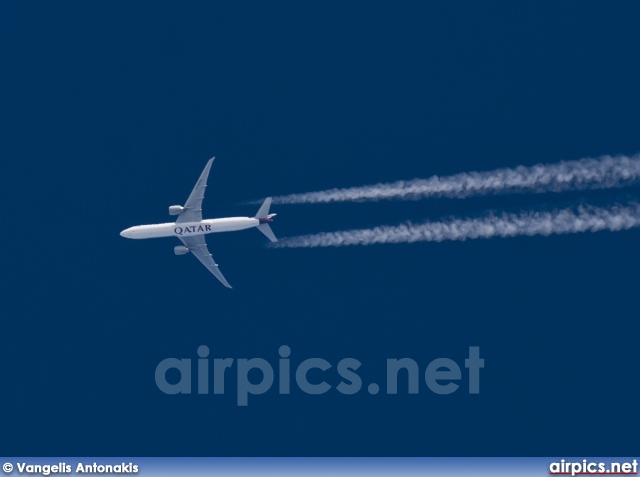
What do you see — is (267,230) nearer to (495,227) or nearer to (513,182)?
(495,227)

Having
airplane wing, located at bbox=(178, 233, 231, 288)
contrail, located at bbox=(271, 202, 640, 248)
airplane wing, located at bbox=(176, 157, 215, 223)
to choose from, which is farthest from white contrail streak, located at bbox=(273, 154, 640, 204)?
airplane wing, located at bbox=(178, 233, 231, 288)

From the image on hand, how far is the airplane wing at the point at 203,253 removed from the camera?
222ft

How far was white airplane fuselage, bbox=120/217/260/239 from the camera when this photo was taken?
2525 inches

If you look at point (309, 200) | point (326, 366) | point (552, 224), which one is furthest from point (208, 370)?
point (552, 224)

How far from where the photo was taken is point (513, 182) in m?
60.2

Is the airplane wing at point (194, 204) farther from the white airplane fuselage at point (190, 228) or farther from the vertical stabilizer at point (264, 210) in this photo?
the vertical stabilizer at point (264, 210)

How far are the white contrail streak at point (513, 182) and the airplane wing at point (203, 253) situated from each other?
6813 mm

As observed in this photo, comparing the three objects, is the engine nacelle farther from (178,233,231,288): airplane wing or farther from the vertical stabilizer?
the vertical stabilizer

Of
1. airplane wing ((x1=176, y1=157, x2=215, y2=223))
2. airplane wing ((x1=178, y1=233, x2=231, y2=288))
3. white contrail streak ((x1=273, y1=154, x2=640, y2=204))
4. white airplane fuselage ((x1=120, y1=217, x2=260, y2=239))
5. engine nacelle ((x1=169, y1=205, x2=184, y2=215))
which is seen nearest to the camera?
white contrail streak ((x1=273, y1=154, x2=640, y2=204))

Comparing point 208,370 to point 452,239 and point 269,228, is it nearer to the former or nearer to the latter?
point 269,228

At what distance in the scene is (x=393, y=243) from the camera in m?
64.1

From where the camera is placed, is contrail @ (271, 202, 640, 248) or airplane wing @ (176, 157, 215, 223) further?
airplane wing @ (176, 157, 215, 223)

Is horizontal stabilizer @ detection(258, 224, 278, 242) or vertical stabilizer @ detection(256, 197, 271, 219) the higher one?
vertical stabilizer @ detection(256, 197, 271, 219)

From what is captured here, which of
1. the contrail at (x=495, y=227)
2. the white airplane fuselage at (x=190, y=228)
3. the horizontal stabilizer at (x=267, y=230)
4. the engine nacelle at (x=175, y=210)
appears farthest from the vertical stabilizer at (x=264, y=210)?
the engine nacelle at (x=175, y=210)
